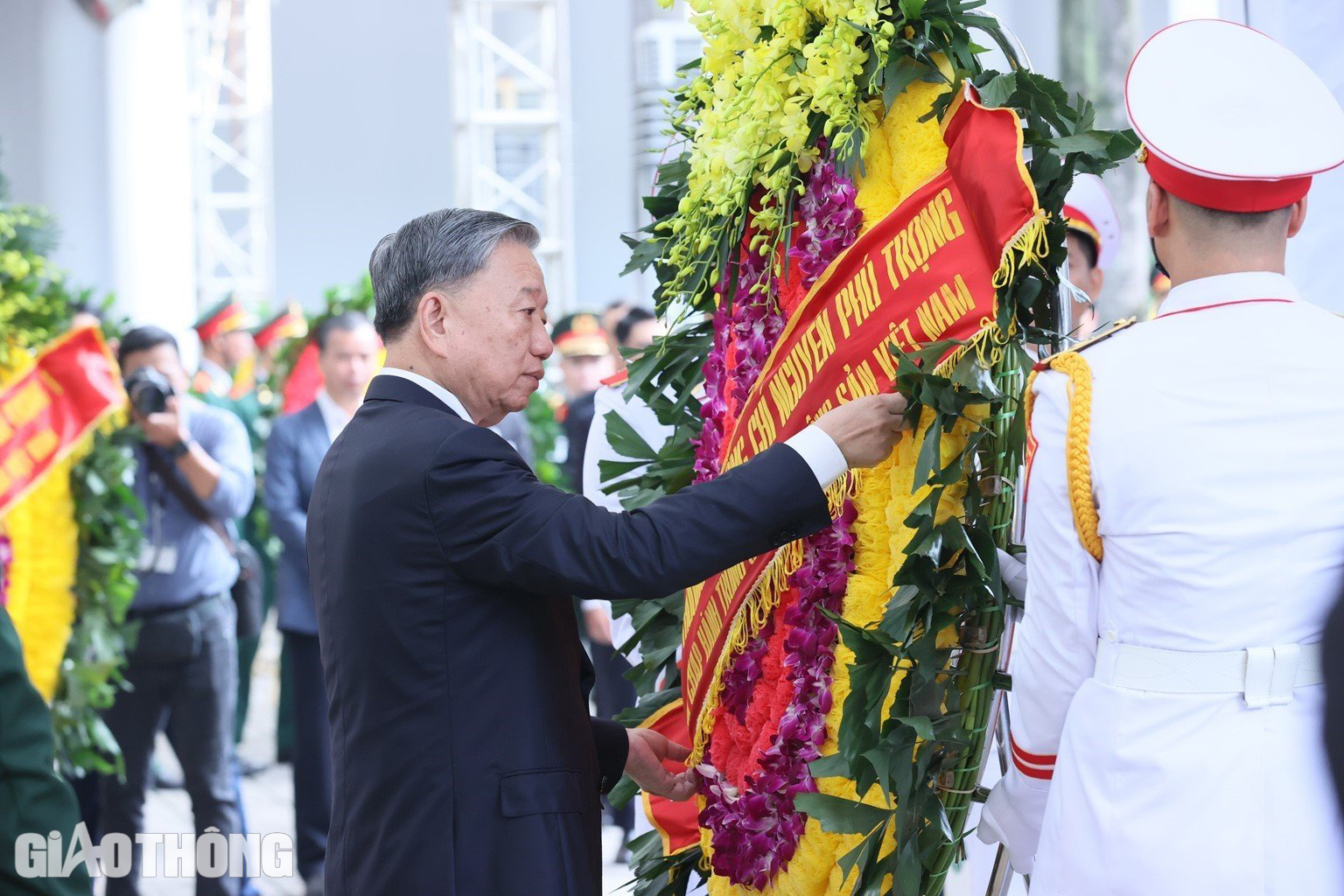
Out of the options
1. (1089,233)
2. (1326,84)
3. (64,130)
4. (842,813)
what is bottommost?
(842,813)

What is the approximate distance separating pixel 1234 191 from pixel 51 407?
4078mm

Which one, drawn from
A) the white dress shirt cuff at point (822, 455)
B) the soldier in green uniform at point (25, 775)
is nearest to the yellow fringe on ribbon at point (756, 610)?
the white dress shirt cuff at point (822, 455)

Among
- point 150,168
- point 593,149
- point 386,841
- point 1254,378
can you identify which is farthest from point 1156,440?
point 593,149

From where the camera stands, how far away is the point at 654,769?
2.51m

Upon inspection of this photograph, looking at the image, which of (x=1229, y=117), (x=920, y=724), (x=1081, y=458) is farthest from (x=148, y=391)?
(x=1229, y=117)

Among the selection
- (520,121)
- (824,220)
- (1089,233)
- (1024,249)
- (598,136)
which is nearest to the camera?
(1024,249)

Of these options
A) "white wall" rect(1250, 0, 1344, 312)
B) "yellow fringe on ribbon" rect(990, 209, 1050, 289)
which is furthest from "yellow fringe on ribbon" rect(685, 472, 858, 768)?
"white wall" rect(1250, 0, 1344, 312)

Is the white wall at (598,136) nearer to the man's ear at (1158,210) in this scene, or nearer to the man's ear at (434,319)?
the man's ear at (434,319)

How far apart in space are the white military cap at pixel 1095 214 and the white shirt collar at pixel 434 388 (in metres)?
1.65

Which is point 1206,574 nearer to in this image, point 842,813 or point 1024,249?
point 1024,249

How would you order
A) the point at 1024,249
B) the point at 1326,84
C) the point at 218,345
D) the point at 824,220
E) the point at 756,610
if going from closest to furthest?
the point at 1024,249 → the point at 824,220 → the point at 756,610 → the point at 1326,84 → the point at 218,345

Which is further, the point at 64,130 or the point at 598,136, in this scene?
the point at 598,136

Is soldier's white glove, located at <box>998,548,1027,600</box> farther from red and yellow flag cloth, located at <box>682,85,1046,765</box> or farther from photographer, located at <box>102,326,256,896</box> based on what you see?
photographer, located at <box>102,326,256,896</box>

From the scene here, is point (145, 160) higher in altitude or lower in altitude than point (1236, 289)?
higher
